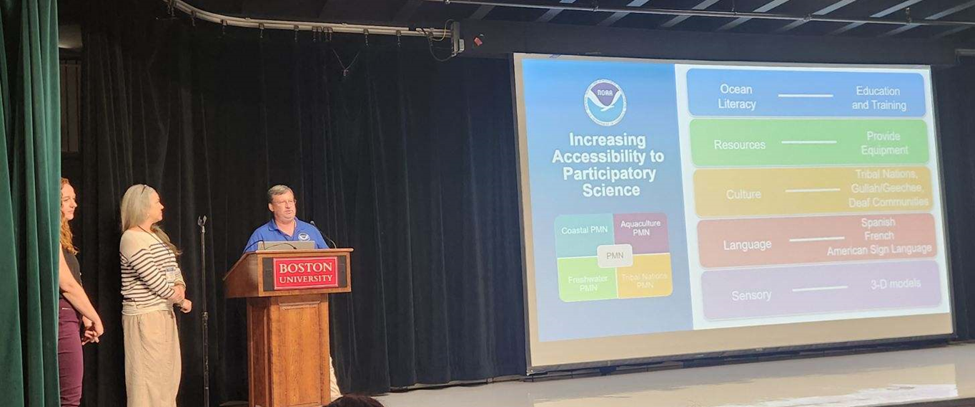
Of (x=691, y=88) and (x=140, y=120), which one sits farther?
(x=691, y=88)

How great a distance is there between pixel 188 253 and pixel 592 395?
2583mm

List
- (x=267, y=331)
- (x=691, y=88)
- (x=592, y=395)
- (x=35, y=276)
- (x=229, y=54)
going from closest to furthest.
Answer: (x=35, y=276)
(x=267, y=331)
(x=592, y=395)
(x=229, y=54)
(x=691, y=88)

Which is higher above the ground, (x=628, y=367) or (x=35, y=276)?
(x=35, y=276)

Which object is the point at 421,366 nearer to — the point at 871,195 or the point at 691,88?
the point at 691,88

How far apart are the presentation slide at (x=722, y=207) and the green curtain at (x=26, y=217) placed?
3.46 meters

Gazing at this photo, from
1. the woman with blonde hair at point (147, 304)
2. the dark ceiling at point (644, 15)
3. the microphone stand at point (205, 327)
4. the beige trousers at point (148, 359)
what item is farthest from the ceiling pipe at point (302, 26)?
the beige trousers at point (148, 359)

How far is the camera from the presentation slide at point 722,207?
5664 millimetres

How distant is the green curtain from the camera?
88.0 inches

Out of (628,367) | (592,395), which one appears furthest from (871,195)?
(592,395)

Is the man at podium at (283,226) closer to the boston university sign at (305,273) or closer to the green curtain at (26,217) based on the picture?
the boston university sign at (305,273)

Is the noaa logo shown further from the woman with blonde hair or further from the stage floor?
the woman with blonde hair

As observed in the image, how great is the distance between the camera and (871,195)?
20.6ft

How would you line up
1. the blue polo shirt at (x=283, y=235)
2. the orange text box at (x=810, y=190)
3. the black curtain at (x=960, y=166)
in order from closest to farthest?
the blue polo shirt at (x=283, y=235) < the orange text box at (x=810, y=190) < the black curtain at (x=960, y=166)

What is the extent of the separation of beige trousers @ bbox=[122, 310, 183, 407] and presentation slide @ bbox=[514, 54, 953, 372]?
7.37 ft
